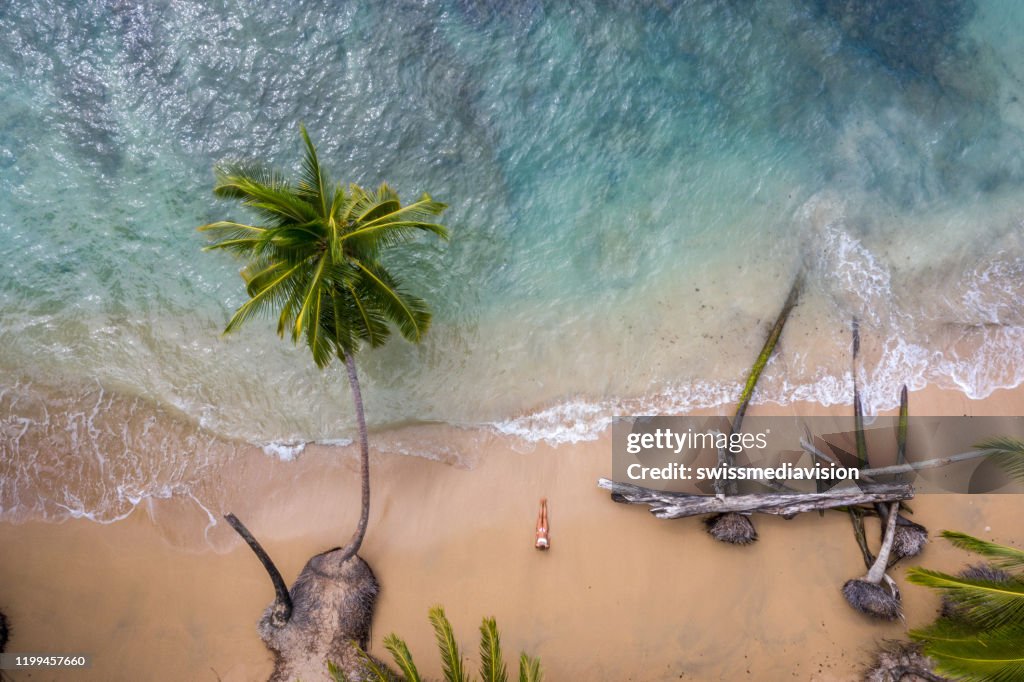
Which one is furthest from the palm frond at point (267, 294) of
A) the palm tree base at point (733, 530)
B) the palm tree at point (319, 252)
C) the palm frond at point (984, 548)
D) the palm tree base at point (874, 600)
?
the palm tree base at point (874, 600)

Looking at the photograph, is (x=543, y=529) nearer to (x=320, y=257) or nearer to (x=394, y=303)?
(x=394, y=303)

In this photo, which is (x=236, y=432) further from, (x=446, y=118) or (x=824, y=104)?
(x=824, y=104)

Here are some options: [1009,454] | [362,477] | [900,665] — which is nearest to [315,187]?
[362,477]

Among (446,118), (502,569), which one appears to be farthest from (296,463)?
(446,118)

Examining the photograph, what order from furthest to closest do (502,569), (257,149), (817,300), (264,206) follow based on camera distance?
1. (257,149)
2. (817,300)
3. (502,569)
4. (264,206)

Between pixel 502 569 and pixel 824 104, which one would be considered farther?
pixel 824 104

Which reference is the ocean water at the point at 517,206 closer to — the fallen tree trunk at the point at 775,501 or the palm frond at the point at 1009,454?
the palm frond at the point at 1009,454
